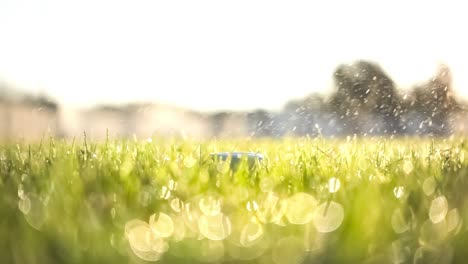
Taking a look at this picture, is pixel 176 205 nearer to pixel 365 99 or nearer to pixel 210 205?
pixel 210 205

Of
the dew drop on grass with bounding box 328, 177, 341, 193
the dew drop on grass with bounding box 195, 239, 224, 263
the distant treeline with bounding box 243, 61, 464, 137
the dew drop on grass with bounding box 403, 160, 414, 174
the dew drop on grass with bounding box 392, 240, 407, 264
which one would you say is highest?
the distant treeline with bounding box 243, 61, 464, 137

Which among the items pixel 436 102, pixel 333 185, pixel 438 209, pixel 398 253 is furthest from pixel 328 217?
pixel 436 102

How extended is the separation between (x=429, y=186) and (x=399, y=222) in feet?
2.76

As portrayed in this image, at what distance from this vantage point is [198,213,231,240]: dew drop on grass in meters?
1.91

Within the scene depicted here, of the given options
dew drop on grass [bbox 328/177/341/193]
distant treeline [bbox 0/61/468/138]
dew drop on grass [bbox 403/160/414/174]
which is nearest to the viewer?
dew drop on grass [bbox 328/177/341/193]

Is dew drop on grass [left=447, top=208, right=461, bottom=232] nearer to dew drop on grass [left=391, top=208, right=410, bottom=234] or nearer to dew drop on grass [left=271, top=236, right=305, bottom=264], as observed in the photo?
dew drop on grass [left=391, top=208, right=410, bottom=234]

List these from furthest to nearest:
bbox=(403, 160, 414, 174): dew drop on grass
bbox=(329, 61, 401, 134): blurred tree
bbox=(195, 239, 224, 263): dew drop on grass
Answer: bbox=(329, 61, 401, 134): blurred tree, bbox=(403, 160, 414, 174): dew drop on grass, bbox=(195, 239, 224, 263): dew drop on grass

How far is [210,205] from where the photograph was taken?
244 cm

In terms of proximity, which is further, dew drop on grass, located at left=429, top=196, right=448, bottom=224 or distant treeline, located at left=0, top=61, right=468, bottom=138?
distant treeline, located at left=0, top=61, right=468, bottom=138

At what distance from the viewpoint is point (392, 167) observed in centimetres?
366

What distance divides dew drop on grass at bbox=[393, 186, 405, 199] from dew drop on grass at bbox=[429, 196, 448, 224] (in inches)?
5.9

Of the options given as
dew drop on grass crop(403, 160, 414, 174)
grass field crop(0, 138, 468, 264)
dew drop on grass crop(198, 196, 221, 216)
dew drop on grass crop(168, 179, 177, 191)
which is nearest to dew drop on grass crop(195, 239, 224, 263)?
grass field crop(0, 138, 468, 264)

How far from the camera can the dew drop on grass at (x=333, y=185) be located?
9.15 feet

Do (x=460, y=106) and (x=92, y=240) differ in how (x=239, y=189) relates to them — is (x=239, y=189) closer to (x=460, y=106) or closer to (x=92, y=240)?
(x=92, y=240)
